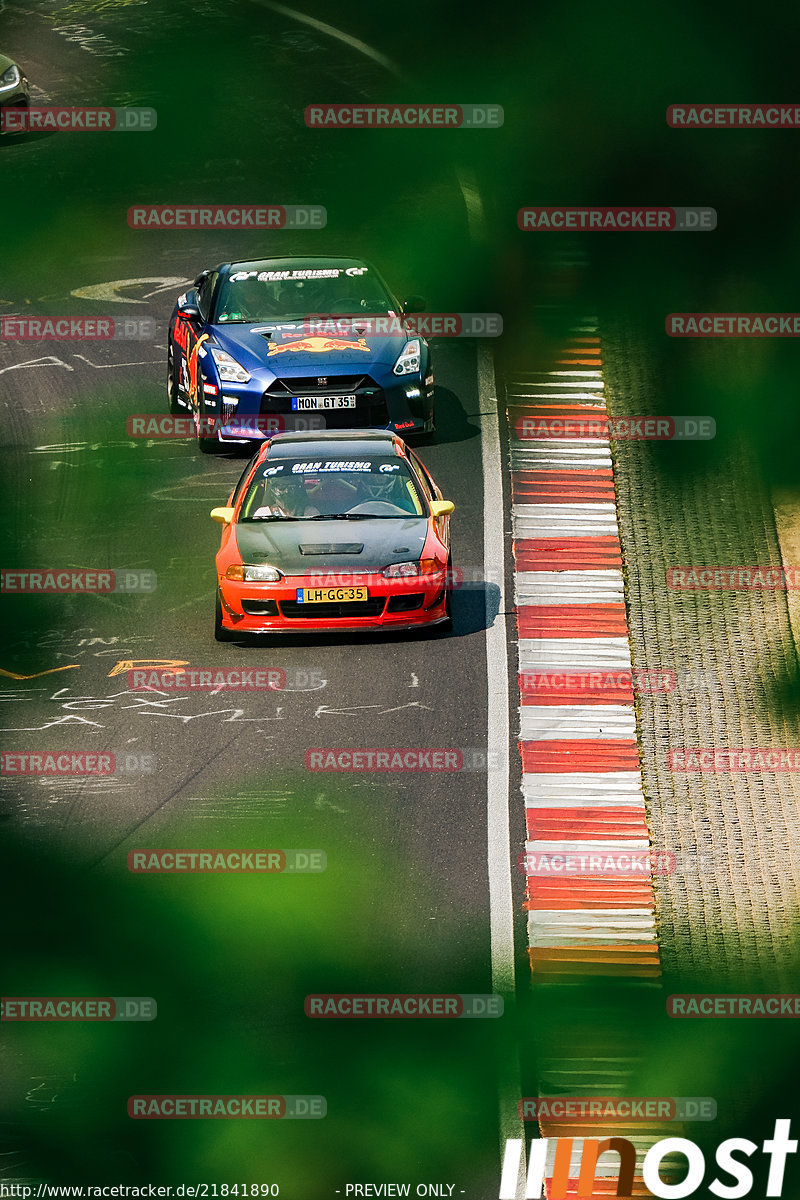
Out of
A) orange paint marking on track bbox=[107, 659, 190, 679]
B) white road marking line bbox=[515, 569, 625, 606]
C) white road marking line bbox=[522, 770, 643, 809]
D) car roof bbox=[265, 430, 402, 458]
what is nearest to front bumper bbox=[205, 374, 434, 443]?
car roof bbox=[265, 430, 402, 458]

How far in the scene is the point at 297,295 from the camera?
1888 cm

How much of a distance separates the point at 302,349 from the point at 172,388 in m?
1.97

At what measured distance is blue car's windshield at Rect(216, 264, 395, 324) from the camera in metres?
18.7

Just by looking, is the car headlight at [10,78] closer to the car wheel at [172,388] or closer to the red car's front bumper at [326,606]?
the car wheel at [172,388]

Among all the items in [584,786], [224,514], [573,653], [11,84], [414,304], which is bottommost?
[584,786]

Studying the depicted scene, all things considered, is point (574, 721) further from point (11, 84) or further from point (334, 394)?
point (11, 84)

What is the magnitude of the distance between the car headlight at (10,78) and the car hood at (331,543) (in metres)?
13.1

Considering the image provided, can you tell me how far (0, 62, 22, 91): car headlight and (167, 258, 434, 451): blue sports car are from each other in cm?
851

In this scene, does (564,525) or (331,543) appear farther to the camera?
(564,525)

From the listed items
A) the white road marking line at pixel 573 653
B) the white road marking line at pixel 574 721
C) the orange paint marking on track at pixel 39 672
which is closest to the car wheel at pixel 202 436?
the orange paint marking on track at pixel 39 672

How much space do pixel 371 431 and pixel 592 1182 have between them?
8.46 m

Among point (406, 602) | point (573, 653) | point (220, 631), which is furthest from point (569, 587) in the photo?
point (220, 631)

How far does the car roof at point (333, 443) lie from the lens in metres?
16.2

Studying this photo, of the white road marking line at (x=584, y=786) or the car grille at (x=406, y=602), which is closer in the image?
the white road marking line at (x=584, y=786)
